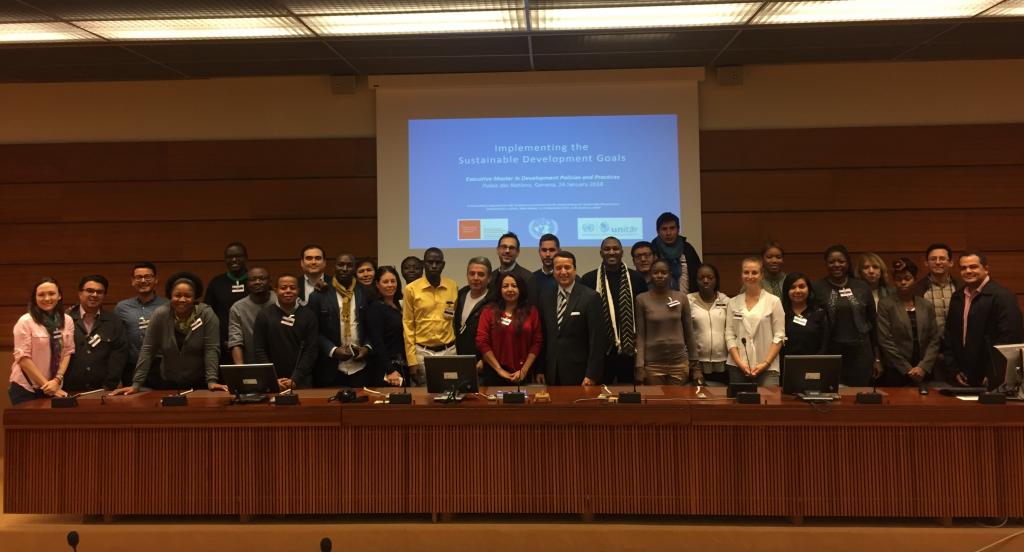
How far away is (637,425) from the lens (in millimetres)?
3459

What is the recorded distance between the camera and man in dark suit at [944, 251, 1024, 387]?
14.3ft

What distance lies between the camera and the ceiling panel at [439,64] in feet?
19.5

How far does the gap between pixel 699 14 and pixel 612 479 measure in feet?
10.6

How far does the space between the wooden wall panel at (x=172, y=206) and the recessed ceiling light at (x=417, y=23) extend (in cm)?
148

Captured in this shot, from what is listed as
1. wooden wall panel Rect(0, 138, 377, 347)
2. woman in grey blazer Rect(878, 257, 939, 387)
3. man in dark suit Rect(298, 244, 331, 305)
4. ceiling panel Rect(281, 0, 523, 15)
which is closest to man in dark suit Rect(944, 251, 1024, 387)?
woman in grey blazer Rect(878, 257, 939, 387)

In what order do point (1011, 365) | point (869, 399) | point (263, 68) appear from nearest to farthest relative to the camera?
point (869, 399) < point (1011, 365) < point (263, 68)

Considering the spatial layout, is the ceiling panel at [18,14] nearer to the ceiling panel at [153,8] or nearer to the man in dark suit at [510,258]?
the ceiling panel at [153,8]

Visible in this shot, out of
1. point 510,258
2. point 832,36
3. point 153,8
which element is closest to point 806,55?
point 832,36

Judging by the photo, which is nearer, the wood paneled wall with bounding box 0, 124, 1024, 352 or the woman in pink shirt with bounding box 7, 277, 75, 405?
the woman in pink shirt with bounding box 7, 277, 75, 405

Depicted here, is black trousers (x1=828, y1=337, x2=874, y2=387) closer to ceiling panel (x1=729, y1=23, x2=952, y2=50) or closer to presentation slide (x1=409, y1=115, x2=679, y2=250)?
presentation slide (x1=409, y1=115, x2=679, y2=250)

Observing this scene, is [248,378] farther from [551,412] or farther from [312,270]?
[551,412]

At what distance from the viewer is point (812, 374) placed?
3.57m

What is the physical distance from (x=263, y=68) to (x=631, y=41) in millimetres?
3072

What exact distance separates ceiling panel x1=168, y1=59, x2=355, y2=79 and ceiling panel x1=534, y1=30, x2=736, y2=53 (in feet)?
5.83
